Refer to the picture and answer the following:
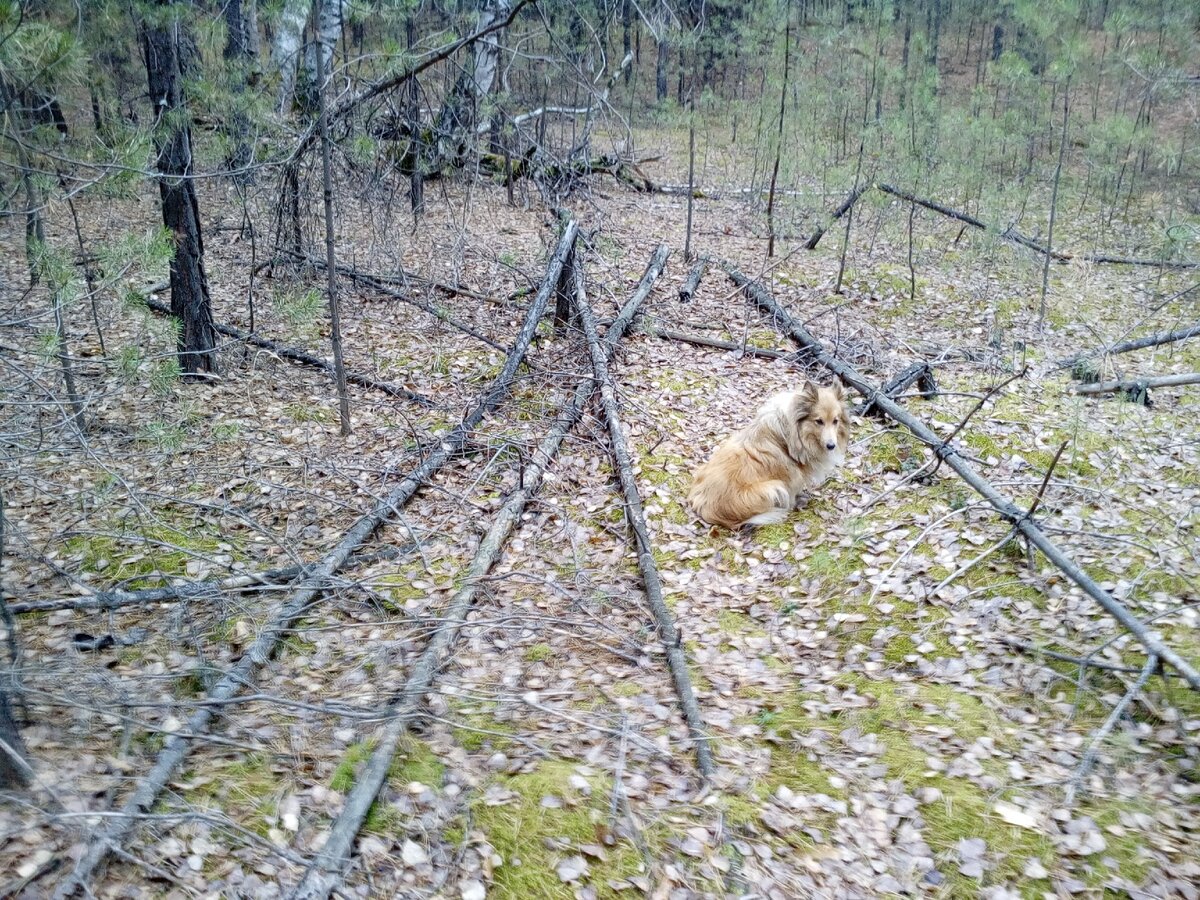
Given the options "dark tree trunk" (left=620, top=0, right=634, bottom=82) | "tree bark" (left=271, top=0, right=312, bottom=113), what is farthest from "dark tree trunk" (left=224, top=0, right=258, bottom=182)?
"dark tree trunk" (left=620, top=0, right=634, bottom=82)

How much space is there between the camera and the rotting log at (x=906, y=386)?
853cm

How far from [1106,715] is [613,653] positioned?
2.91m

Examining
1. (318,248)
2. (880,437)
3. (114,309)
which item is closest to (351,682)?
(880,437)

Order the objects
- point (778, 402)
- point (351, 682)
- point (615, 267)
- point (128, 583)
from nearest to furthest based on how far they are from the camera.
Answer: point (351, 682), point (128, 583), point (778, 402), point (615, 267)

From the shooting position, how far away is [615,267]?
44.7 feet

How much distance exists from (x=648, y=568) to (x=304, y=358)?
6.00 meters

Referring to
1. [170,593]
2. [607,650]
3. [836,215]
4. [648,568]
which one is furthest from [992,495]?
[836,215]

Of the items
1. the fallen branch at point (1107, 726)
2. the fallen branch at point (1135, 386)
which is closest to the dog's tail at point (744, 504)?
the fallen branch at point (1107, 726)

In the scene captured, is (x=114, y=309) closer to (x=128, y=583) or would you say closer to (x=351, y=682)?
(x=128, y=583)

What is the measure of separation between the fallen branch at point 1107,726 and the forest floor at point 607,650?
0.07 m

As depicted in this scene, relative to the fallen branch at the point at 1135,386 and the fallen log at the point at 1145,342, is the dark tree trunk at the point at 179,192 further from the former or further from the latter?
the fallen log at the point at 1145,342

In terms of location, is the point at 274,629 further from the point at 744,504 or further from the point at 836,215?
the point at 836,215

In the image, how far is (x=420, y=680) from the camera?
4.54m

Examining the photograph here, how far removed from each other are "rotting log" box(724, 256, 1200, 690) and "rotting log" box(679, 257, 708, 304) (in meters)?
1.54
